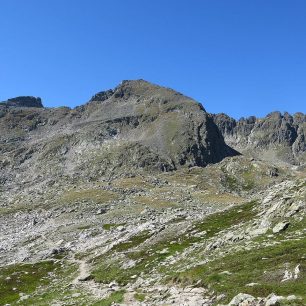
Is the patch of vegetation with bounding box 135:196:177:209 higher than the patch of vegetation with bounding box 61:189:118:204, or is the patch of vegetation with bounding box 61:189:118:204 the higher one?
the patch of vegetation with bounding box 61:189:118:204

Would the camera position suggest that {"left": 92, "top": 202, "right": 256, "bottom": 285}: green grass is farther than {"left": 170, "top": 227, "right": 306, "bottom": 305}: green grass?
Answer: Yes

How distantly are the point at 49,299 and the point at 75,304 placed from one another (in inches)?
225

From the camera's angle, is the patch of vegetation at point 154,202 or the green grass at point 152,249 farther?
the patch of vegetation at point 154,202

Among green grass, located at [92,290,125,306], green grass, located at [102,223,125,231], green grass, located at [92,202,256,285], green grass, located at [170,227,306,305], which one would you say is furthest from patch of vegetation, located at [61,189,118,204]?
green grass, located at [170,227,306,305]

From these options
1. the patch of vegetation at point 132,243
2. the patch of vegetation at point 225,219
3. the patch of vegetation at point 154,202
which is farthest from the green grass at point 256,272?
the patch of vegetation at point 154,202

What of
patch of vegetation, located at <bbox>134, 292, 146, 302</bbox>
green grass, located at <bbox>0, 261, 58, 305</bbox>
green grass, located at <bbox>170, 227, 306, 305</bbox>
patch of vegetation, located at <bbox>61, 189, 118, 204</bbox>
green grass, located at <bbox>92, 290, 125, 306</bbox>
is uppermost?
patch of vegetation, located at <bbox>61, 189, 118, 204</bbox>

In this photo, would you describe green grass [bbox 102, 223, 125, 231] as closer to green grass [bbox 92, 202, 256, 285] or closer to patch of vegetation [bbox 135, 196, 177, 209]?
green grass [bbox 92, 202, 256, 285]

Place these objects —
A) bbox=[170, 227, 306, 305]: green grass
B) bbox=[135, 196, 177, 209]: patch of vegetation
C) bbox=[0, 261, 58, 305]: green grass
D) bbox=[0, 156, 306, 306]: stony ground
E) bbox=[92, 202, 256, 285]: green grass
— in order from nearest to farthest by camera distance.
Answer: bbox=[170, 227, 306, 305]: green grass
bbox=[0, 156, 306, 306]: stony ground
bbox=[92, 202, 256, 285]: green grass
bbox=[0, 261, 58, 305]: green grass
bbox=[135, 196, 177, 209]: patch of vegetation

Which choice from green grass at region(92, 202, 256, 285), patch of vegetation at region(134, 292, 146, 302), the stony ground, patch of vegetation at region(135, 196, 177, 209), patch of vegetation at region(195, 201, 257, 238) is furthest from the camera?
patch of vegetation at region(135, 196, 177, 209)

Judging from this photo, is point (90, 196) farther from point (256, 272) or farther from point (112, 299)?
point (256, 272)

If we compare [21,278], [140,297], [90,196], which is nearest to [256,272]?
[140,297]

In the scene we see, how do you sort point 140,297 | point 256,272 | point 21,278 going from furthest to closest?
point 21,278, point 140,297, point 256,272

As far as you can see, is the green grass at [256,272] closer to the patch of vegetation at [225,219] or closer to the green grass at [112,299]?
the green grass at [112,299]

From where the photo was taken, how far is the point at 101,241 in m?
74.4
